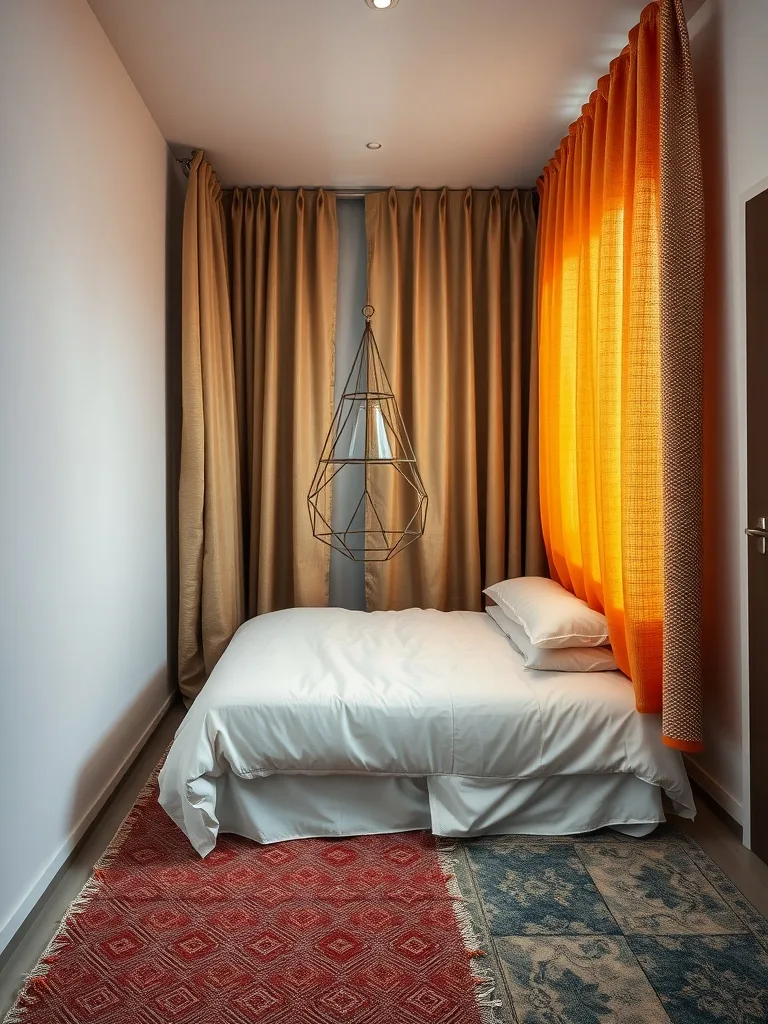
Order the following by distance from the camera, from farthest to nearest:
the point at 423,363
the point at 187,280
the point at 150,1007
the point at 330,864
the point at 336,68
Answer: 1. the point at 423,363
2. the point at 187,280
3. the point at 336,68
4. the point at 330,864
5. the point at 150,1007

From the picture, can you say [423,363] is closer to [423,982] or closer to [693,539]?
[693,539]

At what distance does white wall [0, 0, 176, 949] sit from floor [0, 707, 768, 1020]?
0.07m

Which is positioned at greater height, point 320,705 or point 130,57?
point 130,57

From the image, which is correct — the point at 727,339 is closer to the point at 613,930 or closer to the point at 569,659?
the point at 569,659

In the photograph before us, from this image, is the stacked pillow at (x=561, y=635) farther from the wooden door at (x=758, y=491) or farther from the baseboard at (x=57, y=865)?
the baseboard at (x=57, y=865)

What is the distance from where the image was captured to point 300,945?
1939mm

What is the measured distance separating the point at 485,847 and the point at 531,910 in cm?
35

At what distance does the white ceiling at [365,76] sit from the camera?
8.38 feet

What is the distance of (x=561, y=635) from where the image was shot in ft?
8.91

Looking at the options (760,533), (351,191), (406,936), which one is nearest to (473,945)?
(406,936)

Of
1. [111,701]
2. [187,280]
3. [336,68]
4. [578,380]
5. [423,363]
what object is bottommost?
[111,701]

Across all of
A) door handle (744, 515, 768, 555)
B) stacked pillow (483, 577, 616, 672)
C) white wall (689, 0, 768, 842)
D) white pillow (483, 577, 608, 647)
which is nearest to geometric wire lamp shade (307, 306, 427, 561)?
white pillow (483, 577, 608, 647)

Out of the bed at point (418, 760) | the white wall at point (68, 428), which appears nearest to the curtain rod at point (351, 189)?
the white wall at point (68, 428)

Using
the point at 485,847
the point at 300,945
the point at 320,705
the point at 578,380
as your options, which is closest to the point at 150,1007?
the point at 300,945
